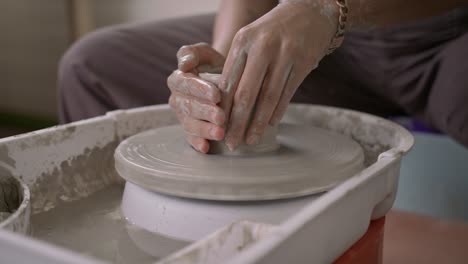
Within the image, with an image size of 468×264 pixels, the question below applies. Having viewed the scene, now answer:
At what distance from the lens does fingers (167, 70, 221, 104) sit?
1011 millimetres

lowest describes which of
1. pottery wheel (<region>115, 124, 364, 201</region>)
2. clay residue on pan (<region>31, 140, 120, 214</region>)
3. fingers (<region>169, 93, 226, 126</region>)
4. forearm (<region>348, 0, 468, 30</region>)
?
clay residue on pan (<region>31, 140, 120, 214</region>)

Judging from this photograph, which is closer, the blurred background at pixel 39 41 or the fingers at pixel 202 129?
the fingers at pixel 202 129

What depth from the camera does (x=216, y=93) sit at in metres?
1.01

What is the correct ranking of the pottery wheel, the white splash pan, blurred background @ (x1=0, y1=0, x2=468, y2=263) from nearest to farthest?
1. the white splash pan
2. the pottery wheel
3. blurred background @ (x1=0, y1=0, x2=468, y2=263)

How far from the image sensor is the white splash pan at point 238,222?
69 centimetres

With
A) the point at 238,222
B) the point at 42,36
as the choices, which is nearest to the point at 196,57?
the point at 238,222

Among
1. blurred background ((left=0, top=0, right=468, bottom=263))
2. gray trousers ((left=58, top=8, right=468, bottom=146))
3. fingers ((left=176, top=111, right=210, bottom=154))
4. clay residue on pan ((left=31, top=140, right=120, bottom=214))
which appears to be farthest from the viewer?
blurred background ((left=0, top=0, right=468, bottom=263))

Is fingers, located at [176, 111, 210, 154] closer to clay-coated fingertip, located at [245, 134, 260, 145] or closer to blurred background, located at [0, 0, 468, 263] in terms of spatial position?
clay-coated fingertip, located at [245, 134, 260, 145]

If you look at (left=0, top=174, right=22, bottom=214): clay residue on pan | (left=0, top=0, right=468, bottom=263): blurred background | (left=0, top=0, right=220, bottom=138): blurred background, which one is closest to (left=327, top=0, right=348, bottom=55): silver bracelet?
(left=0, top=174, right=22, bottom=214): clay residue on pan

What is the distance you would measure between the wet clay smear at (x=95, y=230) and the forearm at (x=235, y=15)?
1.85 ft

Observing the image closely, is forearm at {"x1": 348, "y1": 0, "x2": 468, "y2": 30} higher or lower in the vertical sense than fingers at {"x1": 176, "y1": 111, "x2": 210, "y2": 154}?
higher

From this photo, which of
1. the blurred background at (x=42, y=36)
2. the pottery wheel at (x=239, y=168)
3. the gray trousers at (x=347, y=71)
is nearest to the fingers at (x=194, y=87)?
the pottery wheel at (x=239, y=168)

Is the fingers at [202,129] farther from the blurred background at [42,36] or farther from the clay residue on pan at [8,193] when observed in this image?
the blurred background at [42,36]

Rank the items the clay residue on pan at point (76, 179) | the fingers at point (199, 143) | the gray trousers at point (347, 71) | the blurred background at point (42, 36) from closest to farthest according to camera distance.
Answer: the fingers at point (199, 143) → the clay residue on pan at point (76, 179) → the gray trousers at point (347, 71) → the blurred background at point (42, 36)
